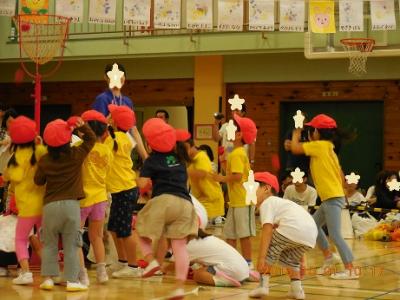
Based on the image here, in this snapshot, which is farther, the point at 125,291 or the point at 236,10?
the point at 236,10

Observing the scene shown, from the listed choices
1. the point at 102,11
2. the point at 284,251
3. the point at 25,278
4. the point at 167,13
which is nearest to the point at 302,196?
the point at 167,13

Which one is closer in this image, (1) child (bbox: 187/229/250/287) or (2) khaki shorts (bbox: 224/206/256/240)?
(1) child (bbox: 187/229/250/287)

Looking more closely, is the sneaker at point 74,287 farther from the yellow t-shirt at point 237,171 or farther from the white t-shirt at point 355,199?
the white t-shirt at point 355,199

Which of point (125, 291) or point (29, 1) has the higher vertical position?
point (29, 1)

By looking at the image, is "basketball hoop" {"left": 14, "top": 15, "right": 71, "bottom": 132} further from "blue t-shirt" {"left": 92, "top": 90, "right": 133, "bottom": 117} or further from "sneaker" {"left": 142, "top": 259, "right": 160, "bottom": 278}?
"sneaker" {"left": 142, "top": 259, "right": 160, "bottom": 278}

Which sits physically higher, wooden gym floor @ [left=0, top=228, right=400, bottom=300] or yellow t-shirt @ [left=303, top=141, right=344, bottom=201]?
yellow t-shirt @ [left=303, top=141, right=344, bottom=201]

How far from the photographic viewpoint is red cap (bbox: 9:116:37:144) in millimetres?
5883

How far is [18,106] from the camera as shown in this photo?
1711 cm

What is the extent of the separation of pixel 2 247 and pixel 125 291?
1310 mm

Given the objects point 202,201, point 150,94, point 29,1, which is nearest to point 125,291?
point 202,201

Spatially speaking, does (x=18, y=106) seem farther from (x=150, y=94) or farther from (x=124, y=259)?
(x=124, y=259)

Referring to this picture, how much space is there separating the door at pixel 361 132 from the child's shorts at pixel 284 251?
351 inches

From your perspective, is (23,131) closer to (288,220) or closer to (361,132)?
(288,220)

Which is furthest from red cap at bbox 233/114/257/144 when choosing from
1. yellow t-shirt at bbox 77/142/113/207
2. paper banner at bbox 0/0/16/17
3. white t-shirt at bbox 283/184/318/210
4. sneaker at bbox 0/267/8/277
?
paper banner at bbox 0/0/16/17
